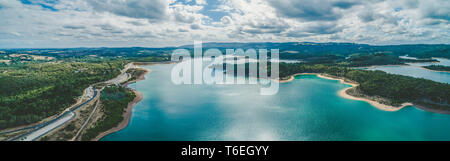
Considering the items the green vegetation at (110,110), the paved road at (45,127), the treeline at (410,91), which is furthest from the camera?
the treeline at (410,91)

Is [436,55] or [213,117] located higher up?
[436,55]

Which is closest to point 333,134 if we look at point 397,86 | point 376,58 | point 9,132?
point 397,86

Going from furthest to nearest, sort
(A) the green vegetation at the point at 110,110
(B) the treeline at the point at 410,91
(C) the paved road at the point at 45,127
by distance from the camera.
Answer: (B) the treeline at the point at 410,91
(A) the green vegetation at the point at 110,110
(C) the paved road at the point at 45,127

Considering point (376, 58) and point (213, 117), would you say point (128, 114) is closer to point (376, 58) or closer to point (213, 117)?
point (213, 117)

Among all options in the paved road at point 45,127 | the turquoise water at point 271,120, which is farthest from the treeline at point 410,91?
the paved road at point 45,127

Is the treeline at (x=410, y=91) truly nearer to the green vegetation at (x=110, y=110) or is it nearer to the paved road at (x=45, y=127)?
the green vegetation at (x=110, y=110)

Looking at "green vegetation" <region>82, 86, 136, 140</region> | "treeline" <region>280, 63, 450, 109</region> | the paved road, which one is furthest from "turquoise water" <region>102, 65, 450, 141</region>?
the paved road
